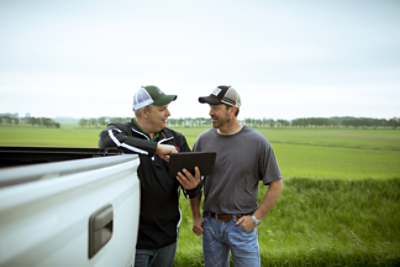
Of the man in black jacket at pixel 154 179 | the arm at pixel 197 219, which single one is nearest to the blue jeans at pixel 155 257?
the man in black jacket at pixel 154 179

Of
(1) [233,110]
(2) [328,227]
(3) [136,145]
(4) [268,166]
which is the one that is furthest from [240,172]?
(2) [328,227]

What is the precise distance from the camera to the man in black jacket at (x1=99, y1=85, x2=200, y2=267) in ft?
7.30

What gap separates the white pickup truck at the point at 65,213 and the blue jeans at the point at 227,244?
1.39 meters

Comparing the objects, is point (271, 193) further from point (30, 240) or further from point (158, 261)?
point (30, 240)

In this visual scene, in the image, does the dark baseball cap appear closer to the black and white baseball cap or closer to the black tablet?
the black and white baseball cap

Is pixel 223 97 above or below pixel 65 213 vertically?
above

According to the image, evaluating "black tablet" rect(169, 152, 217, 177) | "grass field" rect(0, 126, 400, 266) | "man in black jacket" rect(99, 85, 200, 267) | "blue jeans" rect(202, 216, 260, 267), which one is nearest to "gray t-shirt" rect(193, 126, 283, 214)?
"blue jeans" rect(202, 216, 260, 267)

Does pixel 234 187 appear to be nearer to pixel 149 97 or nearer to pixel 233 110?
pixel 233 110

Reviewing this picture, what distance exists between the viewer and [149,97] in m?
2.51

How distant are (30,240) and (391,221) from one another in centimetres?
803

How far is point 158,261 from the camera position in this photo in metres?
2.46

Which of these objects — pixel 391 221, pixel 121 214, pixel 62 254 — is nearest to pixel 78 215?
pixel 62 254

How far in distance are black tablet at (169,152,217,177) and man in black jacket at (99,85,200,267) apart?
0.18ft

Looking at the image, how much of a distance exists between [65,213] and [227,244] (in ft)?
7.02
